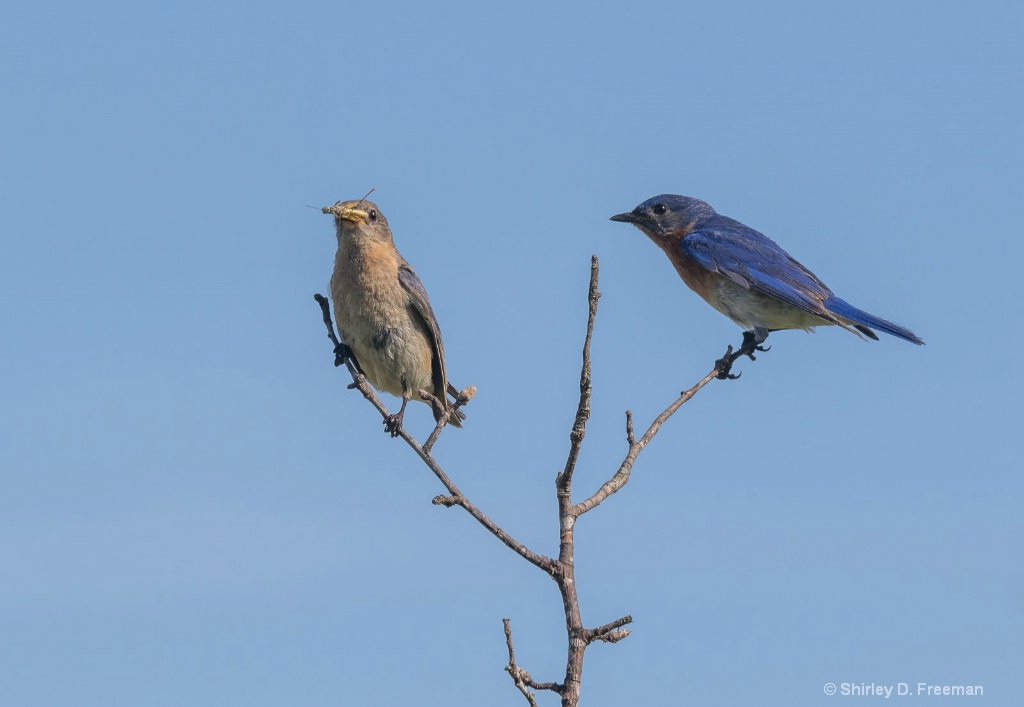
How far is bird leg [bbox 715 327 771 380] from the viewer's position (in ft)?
37.1

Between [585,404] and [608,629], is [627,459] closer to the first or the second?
[585,404]

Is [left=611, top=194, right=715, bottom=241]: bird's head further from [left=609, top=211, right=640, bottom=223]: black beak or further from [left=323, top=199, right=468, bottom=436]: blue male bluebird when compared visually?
[left=323, top=199, right=468, bottom=436]: blue male bluebird

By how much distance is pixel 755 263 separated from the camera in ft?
44.8

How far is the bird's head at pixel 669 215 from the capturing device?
49.0 feet

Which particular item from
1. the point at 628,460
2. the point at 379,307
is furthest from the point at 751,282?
the point at 628,460

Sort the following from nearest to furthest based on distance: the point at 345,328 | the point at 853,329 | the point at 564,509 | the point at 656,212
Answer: the point at 564,509
the point at 345,328
the point at 853,329
the point at 656,212

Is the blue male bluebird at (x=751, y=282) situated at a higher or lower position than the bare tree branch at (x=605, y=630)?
higher

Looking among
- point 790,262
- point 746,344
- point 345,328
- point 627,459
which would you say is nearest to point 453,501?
point 627,459

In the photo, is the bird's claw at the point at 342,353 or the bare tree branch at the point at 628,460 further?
the bird's claw at the point at 342,353

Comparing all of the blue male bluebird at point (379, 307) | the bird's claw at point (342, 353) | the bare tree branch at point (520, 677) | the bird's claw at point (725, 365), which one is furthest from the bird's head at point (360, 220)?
the bare tree branch at point (520, 677)

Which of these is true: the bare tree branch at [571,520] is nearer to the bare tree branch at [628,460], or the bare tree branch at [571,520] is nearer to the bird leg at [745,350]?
the bare tree branch at [628,460]

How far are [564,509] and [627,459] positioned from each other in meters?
0.81

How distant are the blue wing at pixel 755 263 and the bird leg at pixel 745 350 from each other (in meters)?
0.44

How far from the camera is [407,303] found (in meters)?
11.3
